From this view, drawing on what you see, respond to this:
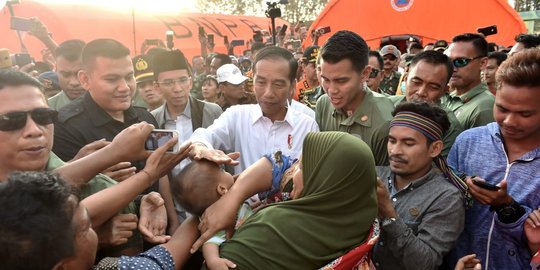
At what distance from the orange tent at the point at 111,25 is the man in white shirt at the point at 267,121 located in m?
6.79

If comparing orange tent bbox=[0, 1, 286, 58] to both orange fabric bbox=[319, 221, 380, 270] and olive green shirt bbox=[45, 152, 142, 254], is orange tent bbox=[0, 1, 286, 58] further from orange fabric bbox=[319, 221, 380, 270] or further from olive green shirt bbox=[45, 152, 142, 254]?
orange fabric bbox=[319, 221, 380, 270]

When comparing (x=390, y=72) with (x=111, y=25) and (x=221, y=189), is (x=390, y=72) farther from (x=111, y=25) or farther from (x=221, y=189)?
(x=111, y=25)

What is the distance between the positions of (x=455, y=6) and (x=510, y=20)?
1.38 metres

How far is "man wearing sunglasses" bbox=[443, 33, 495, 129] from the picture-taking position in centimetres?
338

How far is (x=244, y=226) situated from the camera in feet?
5.45

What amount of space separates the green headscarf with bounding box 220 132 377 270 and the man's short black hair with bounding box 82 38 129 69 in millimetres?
1643

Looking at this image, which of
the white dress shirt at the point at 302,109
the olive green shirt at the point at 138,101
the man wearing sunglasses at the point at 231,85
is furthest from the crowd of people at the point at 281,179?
the man wearing sunglasses at the point at 231,85

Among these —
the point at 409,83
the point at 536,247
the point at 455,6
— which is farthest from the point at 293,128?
the point at 455,6

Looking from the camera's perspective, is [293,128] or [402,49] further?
[402,49]

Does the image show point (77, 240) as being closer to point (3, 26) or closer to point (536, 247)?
point (536, 247)

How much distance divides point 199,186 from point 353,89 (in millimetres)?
1378

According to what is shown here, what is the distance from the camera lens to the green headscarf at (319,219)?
1562 millimetres

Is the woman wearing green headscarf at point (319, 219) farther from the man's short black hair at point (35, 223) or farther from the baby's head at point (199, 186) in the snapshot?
the man's short black hair at point (35, 223)

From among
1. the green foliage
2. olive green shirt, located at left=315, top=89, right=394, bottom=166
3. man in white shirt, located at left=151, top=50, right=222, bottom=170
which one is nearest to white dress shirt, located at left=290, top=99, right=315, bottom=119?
olive green shirt, located at left=315, top=89, right=394, bottom=166
